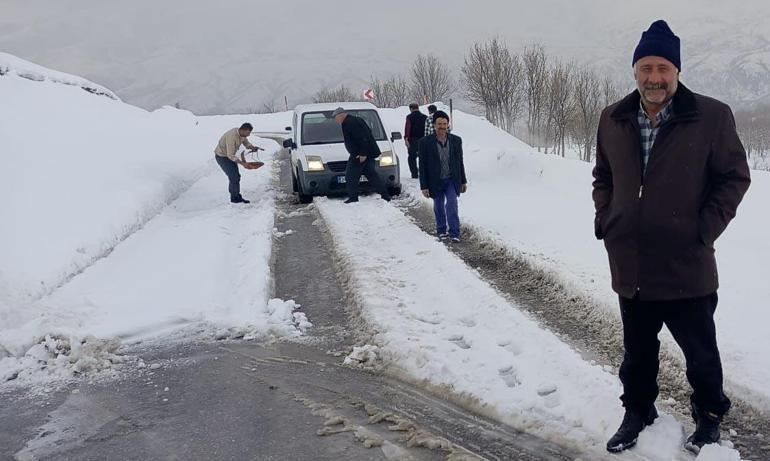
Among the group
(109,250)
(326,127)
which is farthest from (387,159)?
(109,250)

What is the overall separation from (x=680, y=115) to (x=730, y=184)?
387 millimetres

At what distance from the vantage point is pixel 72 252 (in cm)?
808

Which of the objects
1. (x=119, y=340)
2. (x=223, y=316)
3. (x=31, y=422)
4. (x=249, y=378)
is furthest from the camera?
(x=223, y=316)

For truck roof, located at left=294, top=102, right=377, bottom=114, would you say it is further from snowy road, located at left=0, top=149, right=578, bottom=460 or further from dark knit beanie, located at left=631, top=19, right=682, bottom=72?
dark knit beanie, located at left=631, top=19, right=682, bottom=72

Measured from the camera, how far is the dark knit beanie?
2.81 m

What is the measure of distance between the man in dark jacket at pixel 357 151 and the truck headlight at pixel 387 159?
372mm

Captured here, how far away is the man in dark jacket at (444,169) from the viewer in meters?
8.34

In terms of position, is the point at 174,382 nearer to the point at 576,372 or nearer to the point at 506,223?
the point at 576,372

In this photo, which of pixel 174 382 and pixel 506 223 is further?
pixel 506 223

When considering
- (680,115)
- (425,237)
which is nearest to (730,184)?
(680,115)

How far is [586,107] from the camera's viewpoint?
2146 inches

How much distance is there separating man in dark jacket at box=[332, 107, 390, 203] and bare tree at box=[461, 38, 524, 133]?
39274mm

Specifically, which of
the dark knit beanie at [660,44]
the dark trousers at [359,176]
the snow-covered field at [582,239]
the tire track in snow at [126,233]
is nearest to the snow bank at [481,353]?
the snow-covered field at [582,239]

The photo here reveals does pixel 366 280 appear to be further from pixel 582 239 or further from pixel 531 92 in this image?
pixel 531 92
